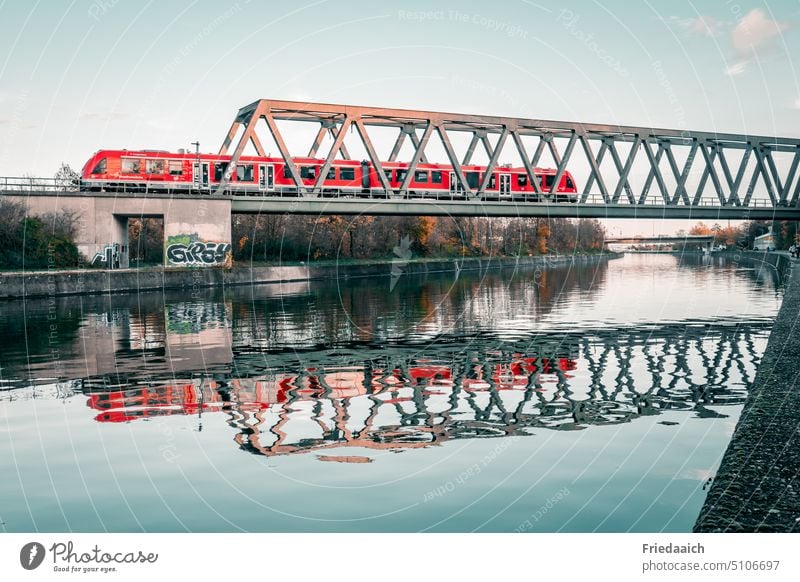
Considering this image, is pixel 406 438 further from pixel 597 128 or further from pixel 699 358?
pixel 597 128

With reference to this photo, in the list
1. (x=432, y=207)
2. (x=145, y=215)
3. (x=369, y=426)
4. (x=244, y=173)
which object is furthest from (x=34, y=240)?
(x=369, y=426)

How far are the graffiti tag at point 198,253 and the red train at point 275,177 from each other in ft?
14.1

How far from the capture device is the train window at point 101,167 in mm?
57781

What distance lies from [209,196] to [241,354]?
1549 inches

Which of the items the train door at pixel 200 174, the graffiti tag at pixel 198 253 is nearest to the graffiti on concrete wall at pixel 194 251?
the graffiti tag at pixel 198 253

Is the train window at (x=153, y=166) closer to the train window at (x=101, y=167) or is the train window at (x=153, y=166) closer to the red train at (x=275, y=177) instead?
the red train at (x=275, y=177)

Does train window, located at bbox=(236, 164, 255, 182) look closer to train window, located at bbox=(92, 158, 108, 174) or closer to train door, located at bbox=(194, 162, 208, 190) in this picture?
train door, located at bbox=(194, 162, 208, 190)

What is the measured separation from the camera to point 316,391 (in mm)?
17000

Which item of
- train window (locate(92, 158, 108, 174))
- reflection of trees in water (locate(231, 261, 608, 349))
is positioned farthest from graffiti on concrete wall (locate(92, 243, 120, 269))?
reflection of trees in water (locate(231, 261, 608, 349))

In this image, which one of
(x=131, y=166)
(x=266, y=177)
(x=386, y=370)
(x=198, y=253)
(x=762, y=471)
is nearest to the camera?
(x=762, y=471)

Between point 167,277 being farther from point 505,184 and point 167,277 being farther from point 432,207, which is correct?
point 505,184

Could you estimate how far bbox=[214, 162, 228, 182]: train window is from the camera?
61094mm

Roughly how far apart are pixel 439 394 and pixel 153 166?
1894 inches

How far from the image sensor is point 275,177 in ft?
205
